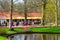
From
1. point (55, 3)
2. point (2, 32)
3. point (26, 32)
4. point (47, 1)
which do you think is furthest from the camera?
point (47, 1)

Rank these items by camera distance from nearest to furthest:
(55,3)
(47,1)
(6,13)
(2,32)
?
(2,32) → (55,3) → (47,1) → (6,13)

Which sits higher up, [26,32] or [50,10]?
[50,10]

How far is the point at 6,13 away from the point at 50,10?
29.2 meters

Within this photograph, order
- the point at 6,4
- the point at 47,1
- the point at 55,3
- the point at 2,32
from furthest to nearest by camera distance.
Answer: the point at 6,4 → the point at 47,1 → the point at 55,3 → the point at 2,32

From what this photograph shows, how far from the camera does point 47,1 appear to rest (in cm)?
4900

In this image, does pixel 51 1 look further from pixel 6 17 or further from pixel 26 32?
pixel 6 17

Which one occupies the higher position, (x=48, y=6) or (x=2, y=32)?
(x=48, y=6)

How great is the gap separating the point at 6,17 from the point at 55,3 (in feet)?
101

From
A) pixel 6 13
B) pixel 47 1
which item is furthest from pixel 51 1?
pixel 6 13

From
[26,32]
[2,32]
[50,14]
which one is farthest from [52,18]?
[2,32]

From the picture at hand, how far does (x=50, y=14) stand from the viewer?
50.3m

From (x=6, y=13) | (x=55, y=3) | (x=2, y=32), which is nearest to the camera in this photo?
(x=2, y=32)

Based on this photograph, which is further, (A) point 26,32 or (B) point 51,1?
(B) point 51,1

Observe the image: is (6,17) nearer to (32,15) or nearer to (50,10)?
(32,15)
